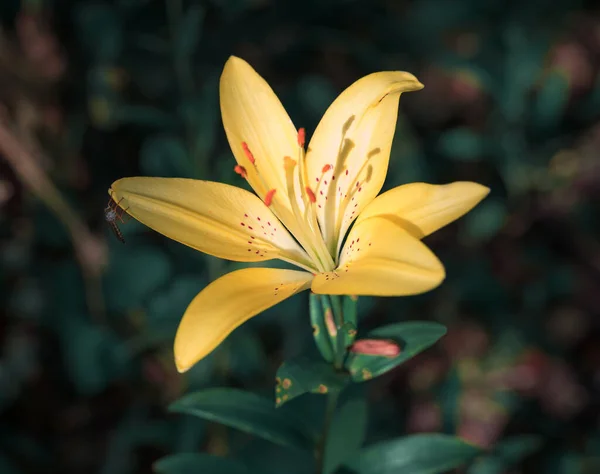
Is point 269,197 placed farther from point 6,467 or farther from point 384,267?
point 6,467

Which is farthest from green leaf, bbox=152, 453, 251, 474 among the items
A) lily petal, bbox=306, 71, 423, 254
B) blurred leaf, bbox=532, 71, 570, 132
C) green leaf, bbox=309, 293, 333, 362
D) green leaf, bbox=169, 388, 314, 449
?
blurred leaf, bbox=532, 71, 570, 132

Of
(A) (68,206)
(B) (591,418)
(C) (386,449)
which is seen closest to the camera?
(C) (386,449)

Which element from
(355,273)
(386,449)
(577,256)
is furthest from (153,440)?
(577,256)

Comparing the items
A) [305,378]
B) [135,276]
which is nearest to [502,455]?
[305,378]

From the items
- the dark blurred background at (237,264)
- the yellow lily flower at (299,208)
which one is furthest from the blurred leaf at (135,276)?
the yellow lily flower at (299,208)

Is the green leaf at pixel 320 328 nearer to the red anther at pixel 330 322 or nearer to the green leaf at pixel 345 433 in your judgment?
the red anther at pixel 330 322

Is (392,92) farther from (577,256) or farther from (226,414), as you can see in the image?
(577,256)

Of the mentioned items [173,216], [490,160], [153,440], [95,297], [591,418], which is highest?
[173,216]
